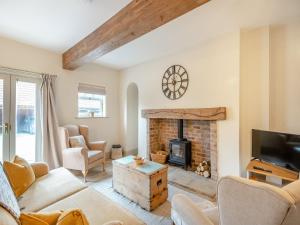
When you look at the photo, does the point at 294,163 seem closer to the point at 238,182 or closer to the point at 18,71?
the point at 238,182

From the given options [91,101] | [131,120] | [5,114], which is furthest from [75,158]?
[131,120]

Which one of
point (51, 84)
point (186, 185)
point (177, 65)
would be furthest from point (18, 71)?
point (186, 185)

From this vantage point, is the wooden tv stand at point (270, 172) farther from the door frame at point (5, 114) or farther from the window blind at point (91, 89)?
the door frame at point (5, 114)

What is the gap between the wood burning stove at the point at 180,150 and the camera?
3492 millimetres

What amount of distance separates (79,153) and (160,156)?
180 cm

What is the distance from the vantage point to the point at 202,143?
345cm

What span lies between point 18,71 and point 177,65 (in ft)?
10.0

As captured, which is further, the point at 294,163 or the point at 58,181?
the point at 294,163

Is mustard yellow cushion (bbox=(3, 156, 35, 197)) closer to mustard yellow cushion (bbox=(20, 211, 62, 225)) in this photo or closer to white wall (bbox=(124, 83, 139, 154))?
mustard yellow cushion (bbox=(20, 211, 62, 225))

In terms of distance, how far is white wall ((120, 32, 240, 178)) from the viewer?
2.72 metres

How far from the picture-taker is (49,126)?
10.9 ft

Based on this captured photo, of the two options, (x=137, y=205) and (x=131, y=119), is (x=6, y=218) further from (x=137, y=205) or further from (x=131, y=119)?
(x=131, y=119)

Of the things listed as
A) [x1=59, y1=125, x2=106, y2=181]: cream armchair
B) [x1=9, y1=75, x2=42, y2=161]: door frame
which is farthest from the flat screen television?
[x1=9, y1=75, x2=42, y2=161]: door frame

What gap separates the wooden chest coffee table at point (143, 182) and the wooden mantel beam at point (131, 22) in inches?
70.7
